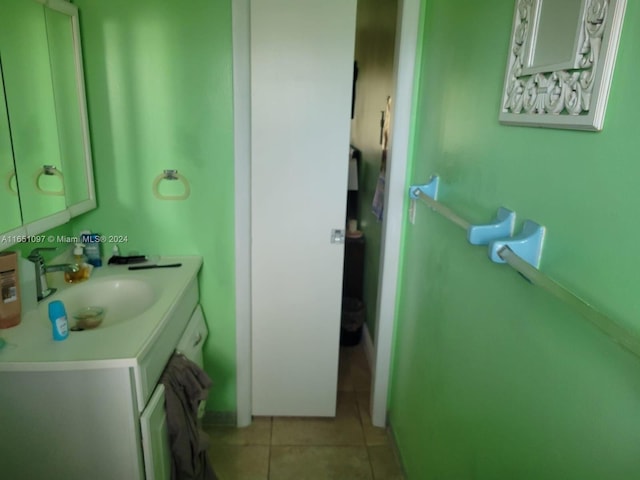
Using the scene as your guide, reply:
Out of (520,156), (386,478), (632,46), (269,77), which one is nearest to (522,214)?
(520,156)

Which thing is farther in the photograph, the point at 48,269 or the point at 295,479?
the point at 295,479

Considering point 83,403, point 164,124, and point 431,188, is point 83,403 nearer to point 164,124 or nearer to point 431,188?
point 164,124

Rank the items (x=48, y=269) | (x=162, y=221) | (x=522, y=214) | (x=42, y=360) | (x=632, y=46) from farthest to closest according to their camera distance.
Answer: (x=162, y=221)
(x=48, y=269)
(x=42, y=360)
(x=522, y=214)
(x=632, y=46)

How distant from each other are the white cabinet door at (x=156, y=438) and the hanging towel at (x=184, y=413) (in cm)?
3

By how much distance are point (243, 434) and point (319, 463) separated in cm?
41

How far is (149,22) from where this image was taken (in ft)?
5.56

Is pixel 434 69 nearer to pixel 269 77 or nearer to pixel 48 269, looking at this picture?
pixel 269 77

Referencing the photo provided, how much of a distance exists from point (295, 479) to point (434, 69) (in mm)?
1786

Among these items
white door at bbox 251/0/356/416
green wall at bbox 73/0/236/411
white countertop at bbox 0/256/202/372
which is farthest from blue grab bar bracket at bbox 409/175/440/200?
white countertop at bbox 0/256/202/372

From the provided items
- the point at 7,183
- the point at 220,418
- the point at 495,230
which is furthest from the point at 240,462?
the point at 495,230

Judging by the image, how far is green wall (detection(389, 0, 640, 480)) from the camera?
0.68 metres

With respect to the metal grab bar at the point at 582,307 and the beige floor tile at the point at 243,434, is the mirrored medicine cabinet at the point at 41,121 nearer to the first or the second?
the beige floor tile at the point at 243,434

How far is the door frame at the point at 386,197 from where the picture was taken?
174 cm

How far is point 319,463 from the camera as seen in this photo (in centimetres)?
199
